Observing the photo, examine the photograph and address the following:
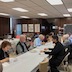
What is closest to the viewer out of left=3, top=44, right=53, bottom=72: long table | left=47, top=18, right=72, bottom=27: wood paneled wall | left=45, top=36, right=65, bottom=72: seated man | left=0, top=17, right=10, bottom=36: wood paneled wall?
left=3, top=44, right=53, bottom=72: long table

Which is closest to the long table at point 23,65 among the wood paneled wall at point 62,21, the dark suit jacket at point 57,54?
the dark suit jacket at point 57,54

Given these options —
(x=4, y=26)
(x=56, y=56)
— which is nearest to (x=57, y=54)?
(x=56, y=56)

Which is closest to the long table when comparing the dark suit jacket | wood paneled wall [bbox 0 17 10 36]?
the dark suit jacket

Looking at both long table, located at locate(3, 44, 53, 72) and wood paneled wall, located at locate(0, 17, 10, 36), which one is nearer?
long table, located at locate(3, 44, 53, 72)

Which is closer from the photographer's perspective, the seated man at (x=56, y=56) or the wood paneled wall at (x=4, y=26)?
the seated man at (x=56, y=56)

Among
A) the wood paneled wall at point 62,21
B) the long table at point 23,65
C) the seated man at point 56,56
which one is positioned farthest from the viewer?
the wood paneled wall at point 62,21

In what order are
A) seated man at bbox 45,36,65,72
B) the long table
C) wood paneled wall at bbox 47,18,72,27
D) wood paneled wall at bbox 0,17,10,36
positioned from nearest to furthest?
the long table → seated man at bbox 45,36,65,72 → wood paneled wall at bbox 0,17,10,36 → wood paneled wall at bbox 47,18,72,27

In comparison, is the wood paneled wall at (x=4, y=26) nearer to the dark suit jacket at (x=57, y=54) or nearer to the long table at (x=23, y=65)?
the dark suit jacket at (x=57, y=54)

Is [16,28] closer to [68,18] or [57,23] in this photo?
[57,23]

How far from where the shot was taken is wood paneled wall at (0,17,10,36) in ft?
41.4

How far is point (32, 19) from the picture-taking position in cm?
1413

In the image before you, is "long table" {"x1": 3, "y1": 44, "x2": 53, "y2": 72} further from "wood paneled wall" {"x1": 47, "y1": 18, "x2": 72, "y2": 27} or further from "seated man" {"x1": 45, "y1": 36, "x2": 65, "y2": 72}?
"wood paneled wall" {"x1": 47, "y1": 18, "x2": 72, "y2": 27}

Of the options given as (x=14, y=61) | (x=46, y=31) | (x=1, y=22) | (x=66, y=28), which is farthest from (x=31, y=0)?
(x=46, y=31)

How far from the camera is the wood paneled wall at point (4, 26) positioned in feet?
41.4
